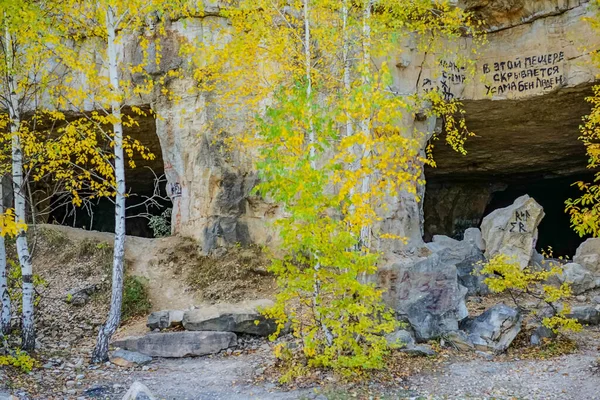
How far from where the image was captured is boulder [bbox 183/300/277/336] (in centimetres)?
872

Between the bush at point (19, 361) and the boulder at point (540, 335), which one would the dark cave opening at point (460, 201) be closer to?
the boulder at point (540, 335)

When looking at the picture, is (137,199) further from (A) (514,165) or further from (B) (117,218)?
(B) (117,218)

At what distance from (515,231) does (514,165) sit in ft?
19.1

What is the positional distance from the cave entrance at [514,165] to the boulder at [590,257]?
332 cm

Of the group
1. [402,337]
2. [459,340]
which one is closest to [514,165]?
[459,340]

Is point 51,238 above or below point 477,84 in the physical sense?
below

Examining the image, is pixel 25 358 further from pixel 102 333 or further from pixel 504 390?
pixel 504 390

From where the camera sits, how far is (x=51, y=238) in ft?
39.6

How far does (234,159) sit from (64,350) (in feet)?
18.2

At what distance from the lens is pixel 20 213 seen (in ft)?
24.6

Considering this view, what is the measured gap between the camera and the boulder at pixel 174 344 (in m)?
8.19

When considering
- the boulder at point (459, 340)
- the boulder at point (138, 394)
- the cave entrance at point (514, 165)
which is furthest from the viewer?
the cave entrance at point (514, 165)

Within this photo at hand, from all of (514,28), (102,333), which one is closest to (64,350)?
(102,333)

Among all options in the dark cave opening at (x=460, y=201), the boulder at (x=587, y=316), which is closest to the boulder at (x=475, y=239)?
the boulder at (x=587, y=316)
